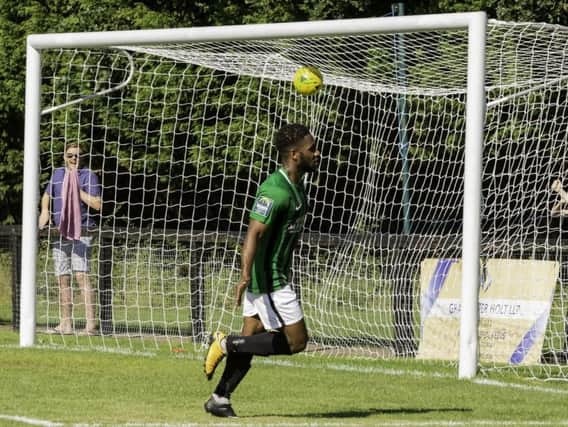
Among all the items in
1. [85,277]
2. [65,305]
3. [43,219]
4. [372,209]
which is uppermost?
[43,219]

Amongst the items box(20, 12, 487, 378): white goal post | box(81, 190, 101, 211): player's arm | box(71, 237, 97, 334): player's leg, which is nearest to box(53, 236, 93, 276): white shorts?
box(71, 237, 97, 334): player's leg

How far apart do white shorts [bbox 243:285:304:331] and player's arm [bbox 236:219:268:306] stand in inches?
8.2

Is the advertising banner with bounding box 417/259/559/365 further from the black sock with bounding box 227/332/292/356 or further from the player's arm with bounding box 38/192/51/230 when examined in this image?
the black sock with bounding box 227/332/292/356

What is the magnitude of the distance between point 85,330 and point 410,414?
21.7ft

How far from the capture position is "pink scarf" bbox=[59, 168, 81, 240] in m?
15.9

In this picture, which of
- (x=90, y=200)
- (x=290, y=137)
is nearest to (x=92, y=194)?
(x=90, y=200)

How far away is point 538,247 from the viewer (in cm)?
1480

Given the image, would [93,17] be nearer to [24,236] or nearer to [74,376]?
[24,236]

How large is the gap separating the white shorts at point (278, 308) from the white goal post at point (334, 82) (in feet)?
9.93

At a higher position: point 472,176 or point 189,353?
point 472,176

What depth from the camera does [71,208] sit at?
15.9 meters

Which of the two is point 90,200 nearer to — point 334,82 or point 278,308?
A: point 334,82

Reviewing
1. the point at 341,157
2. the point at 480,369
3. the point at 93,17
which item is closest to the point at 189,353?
the point at 480,369

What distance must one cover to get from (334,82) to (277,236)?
228 inches
